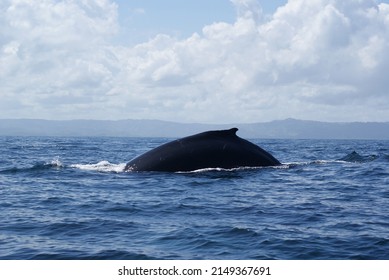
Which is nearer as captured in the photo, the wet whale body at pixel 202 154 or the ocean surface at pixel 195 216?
the ocean surface at pixel 195 216

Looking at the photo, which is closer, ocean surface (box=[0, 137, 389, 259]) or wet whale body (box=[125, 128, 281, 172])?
ocean surface (box=[0, 137, 389, 259])

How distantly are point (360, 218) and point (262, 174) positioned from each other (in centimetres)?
775

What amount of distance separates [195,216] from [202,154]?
7724 mm

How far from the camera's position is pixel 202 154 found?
20.5m

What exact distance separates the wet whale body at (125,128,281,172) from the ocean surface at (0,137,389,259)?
1.49 feet

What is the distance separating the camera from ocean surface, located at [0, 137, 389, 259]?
990 centimetres

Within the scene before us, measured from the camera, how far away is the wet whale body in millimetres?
20562

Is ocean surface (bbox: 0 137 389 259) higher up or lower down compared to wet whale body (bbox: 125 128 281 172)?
lower down

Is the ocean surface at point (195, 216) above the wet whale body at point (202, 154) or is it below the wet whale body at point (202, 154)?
below

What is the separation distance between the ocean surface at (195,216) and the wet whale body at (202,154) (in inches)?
17.8

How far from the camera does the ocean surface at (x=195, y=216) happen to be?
32.5ft

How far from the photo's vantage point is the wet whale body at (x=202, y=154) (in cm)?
2056

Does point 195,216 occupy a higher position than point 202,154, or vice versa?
point 202,154
